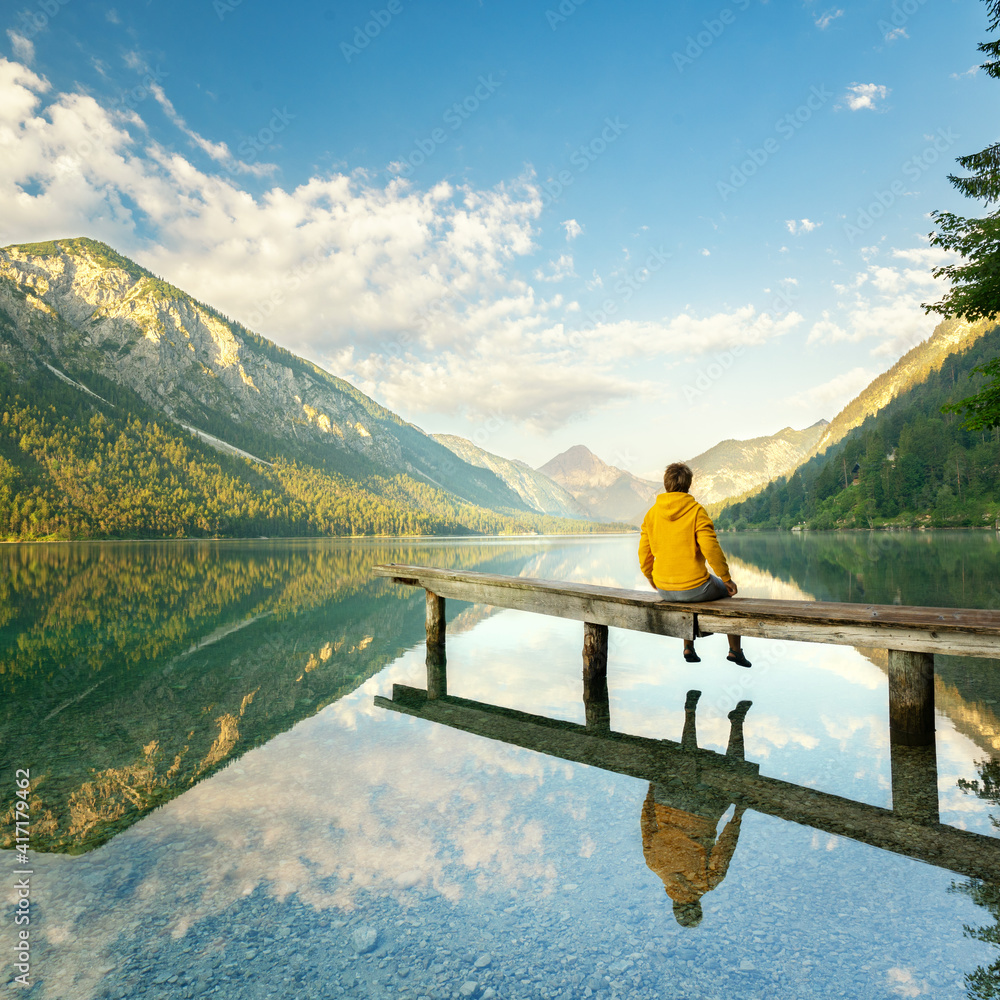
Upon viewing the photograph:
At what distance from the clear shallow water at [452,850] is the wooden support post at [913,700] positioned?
30 cm

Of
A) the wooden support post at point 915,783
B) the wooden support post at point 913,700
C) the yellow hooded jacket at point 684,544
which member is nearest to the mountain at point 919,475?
the yellow hooded jacket at point 684,544

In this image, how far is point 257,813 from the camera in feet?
18.4

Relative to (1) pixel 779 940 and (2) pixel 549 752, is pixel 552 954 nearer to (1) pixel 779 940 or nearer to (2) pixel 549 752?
(1) pixel 779 940

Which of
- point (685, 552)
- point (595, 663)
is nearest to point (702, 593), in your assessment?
point (685, 552)

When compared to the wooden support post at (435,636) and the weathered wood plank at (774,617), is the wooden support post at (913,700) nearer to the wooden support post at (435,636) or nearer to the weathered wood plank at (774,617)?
the weathered wood plank at (774,617)

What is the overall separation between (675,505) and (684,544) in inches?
22.9

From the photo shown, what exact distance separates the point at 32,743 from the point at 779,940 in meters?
8.88

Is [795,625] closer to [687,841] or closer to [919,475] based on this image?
[687,841]

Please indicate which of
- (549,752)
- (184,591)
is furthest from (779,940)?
(184,591)

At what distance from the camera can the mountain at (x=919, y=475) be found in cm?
10931

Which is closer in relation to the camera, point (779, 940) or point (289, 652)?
point (779, 940)

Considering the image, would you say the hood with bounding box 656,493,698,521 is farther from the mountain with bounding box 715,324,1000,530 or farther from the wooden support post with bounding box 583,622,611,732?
the mountain with bounding box 715,324,1000,530

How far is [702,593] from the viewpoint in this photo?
8.64m

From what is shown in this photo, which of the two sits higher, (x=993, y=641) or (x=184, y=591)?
(x=993, y=641)
